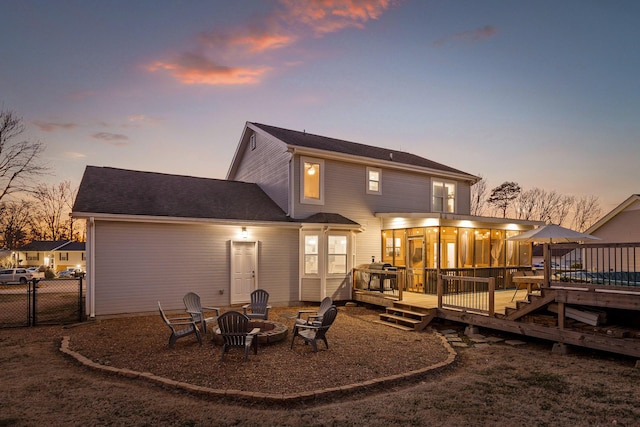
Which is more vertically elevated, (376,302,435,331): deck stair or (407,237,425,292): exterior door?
(407,237,425,292): exterior door

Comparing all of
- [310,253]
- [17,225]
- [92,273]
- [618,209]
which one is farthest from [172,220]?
[17,225]

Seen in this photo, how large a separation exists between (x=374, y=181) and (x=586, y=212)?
174 ft

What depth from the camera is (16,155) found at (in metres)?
29.0

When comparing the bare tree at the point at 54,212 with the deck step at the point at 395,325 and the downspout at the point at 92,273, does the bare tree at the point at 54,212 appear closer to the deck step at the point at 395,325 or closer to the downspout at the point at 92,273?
the downspout at the point at 92,273

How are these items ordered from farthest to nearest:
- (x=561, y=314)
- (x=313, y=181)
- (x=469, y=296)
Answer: (x=313, y=181) → (x=469, y=296) → (x=561, y=314)

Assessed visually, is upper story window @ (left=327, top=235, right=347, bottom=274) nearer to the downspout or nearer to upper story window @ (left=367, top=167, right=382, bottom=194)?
upper story window @ (left=367, top=167, right=382, bottom=194)

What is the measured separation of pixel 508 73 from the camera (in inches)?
586

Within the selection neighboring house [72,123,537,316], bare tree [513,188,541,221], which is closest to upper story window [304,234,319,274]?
neighboring house [72,123,537,316]

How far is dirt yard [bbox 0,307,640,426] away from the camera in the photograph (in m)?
4.64

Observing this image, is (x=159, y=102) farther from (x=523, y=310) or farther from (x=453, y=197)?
(x=523, y=310)

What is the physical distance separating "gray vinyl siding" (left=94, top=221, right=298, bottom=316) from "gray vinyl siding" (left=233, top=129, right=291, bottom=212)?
209 cm

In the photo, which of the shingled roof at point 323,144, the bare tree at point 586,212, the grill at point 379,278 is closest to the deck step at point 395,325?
the grill at point 379,278

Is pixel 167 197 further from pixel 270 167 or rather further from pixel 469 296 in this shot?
pixel 469 296

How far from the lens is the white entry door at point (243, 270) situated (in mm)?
13094
